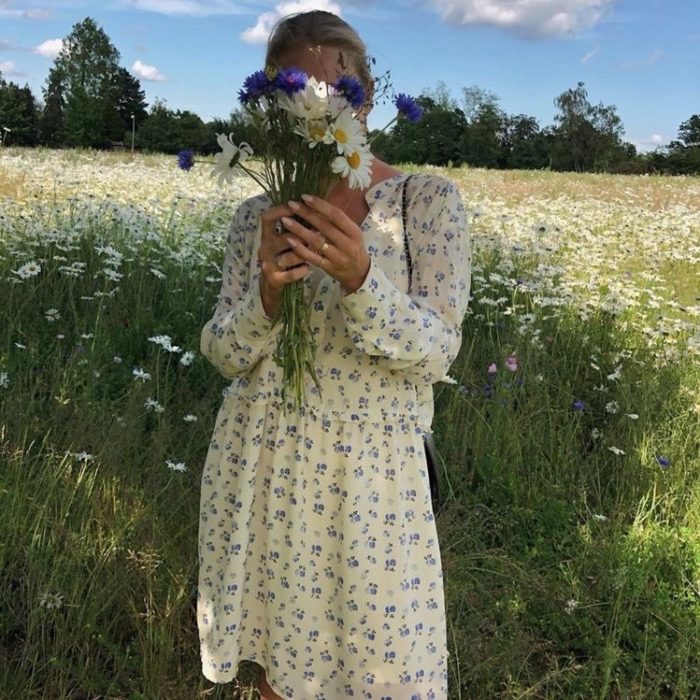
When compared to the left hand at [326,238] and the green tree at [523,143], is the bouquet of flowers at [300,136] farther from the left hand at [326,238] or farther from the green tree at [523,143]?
the green tree at [523,143]

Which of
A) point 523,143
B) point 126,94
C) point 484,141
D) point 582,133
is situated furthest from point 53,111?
point 582,133

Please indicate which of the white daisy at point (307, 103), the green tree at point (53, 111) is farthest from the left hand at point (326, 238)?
the green tree at point (53, 111)

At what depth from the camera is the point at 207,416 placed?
120 inches

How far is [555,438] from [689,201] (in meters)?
8.74

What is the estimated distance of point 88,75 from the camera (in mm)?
52688

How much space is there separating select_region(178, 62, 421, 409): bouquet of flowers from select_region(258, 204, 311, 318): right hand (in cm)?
4

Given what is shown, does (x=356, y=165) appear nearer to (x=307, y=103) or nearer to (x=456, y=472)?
(x=307, y=103)

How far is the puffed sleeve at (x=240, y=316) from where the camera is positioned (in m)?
1.42

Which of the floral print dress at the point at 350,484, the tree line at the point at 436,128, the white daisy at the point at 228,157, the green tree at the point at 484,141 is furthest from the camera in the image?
the green tree at the point at 484,141

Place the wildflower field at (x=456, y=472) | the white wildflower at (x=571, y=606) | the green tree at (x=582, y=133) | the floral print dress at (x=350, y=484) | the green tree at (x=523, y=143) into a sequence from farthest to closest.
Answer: the green tree at (x=582, y=133)
the green tree at (x=523, y=143)
the white wildflower at (x=571, y=606)
the wildflower field at (x=456, y=472)
the floral print dress at (x=350, y=484)

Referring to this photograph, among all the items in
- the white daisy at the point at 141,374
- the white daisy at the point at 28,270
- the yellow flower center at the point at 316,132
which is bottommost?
the white daisy at the point at 141,374

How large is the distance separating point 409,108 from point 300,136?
0.80 ft

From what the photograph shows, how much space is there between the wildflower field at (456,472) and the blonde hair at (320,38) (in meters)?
0.68

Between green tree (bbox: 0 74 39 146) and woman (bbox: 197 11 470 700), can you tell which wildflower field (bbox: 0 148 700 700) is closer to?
woman (bbox: 197 11 470 700)
